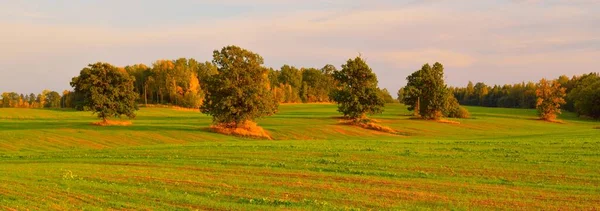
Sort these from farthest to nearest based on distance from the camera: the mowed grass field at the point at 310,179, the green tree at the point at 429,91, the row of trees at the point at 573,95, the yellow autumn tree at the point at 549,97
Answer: the row of trees at the point at 573,95 → the yellow autumn tree at the point at 549,97 → the green tree at the point at 429,91 → the mowed grass field at the point at 310,179

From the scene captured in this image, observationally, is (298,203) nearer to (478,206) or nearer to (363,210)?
(363,210)

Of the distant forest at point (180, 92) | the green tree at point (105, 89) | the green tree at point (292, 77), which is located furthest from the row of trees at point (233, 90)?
the green tree at point (292, 77)

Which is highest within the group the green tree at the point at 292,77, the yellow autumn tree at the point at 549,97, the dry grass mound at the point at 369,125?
the green tree at the point at 292,77

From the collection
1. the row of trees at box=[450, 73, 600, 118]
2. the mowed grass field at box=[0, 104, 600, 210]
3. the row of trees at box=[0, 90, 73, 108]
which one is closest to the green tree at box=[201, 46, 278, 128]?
the mowed grass field at box=[0, 104, 600, 210]

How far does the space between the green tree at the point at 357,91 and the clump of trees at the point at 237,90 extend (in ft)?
54.6

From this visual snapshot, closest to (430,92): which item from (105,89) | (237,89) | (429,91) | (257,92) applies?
(429,91)

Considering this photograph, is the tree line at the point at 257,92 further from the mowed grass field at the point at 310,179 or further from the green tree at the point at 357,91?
the mowed grass field at the point at 310,179

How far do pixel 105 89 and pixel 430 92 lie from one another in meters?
53.8

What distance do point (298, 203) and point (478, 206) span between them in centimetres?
560

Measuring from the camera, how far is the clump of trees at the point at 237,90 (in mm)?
51906

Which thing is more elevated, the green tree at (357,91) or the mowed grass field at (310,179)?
the green tree at (357,91)

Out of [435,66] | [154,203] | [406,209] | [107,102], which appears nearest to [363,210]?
[406,209]

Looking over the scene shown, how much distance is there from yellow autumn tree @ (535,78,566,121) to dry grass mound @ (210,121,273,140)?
67.0m

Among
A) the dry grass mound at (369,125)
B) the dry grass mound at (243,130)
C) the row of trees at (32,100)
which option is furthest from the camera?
the row of trees at (32,100)
